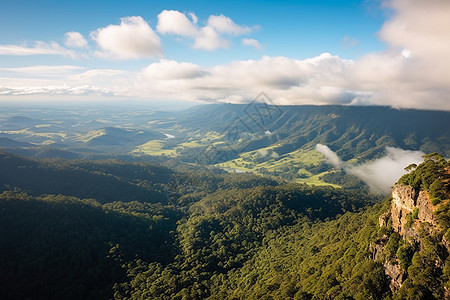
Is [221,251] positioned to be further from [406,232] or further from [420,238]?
[420,238]

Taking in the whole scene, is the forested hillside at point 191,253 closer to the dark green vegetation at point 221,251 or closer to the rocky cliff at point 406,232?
the dark green vegetation at point 221,251

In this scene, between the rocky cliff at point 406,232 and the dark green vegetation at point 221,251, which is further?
the dark green vegetation at point 221,251

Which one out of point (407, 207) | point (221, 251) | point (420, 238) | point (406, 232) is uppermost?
point (407, 207)

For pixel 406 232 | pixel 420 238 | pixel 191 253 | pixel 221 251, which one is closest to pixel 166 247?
pixel 191 253

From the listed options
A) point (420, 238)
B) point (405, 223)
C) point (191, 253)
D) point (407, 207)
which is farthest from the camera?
point (191, 253)

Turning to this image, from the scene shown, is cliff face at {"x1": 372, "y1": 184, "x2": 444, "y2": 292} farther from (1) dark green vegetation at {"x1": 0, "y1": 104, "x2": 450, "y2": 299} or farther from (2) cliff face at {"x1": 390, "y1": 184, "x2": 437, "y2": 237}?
(1) dark green vegetation at {"x1": 0, "y1": 104, "x2": 450, "y2": 299}

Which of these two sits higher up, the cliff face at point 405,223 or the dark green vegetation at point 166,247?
the cliff face at point 405,223

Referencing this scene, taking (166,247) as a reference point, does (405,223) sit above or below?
above

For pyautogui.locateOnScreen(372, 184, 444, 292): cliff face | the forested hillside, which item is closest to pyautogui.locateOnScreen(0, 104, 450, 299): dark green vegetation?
the forested hillside

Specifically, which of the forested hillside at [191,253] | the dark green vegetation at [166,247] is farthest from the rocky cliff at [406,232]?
the dark green vegetation at [166,247]
